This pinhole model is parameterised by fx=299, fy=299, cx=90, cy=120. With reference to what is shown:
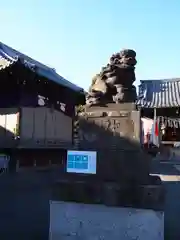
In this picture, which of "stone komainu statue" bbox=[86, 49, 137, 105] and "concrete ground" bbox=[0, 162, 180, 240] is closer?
"concrete ground" bbox=[0, 162, 180, 240]

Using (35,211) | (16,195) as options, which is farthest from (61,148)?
(35,211)

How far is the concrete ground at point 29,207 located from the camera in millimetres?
4961

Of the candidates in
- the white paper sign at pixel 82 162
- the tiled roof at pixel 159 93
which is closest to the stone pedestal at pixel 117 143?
the white paper sign at pixel 82 162

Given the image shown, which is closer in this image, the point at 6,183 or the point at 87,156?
the point at 87,156

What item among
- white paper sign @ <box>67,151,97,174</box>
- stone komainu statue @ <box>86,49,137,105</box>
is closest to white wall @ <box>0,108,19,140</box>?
stone komainu statue @ <box>86,49,137,105</box>

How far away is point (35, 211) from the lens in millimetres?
6445

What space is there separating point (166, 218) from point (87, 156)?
2721 millimetres

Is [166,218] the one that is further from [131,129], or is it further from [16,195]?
[16,195]

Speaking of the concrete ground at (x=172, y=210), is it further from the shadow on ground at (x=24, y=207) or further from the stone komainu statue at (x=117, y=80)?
the stone komainu statue at (x=117, y=80)

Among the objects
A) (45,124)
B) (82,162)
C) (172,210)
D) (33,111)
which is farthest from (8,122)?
(82,162)

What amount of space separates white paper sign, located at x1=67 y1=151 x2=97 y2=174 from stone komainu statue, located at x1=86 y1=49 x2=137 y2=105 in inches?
42.8

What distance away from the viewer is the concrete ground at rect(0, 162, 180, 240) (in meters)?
4.96

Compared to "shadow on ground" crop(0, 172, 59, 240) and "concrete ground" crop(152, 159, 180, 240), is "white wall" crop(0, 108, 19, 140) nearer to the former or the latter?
"shadow on ground" crop(0, 172, 59, 240)

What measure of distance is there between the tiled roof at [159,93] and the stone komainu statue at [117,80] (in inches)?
556
